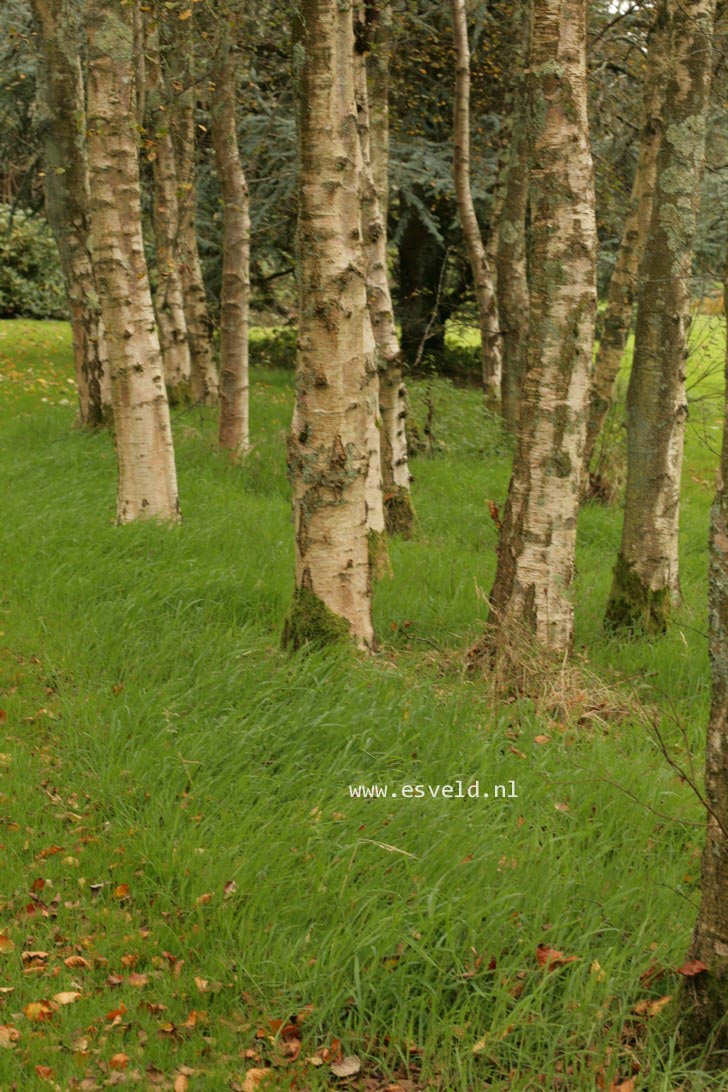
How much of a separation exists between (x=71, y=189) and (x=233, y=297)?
245 centimetres

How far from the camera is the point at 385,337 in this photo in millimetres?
8992

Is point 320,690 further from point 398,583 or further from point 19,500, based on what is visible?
point 19,500

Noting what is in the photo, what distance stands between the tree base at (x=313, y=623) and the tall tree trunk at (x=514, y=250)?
26.4 ft

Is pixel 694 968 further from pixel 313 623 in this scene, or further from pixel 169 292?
pixel 169 292

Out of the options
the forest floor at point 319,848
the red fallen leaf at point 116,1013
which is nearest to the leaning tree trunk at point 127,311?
the forest floor at point 319,848

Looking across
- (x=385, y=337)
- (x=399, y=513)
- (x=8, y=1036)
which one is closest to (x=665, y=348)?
(x=385, y=337)

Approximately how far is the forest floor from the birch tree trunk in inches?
86.9

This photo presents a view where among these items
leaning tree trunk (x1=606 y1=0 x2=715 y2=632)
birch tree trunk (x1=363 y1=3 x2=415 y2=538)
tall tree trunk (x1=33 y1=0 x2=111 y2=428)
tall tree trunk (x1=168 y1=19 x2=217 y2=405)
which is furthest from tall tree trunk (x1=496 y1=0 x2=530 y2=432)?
leaning tree trunk (x1=606 y1=0 x2=715 y2=632)

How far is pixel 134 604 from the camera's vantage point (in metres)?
6.37

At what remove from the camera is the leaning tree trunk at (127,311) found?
791cm

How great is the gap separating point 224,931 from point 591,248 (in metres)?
3.90

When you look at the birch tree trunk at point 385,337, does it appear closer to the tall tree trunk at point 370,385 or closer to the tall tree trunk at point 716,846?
the tall tree trunk at point 370,385

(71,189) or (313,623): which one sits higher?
(71,189)

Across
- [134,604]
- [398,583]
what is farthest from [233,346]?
[134,604]
